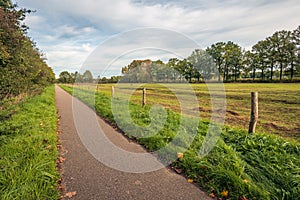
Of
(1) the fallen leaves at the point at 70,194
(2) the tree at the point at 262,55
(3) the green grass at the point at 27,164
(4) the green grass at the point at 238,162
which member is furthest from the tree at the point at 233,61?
(1) the fallen leaves at the point at 70,194

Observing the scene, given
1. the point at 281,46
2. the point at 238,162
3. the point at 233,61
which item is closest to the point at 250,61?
the point at 233,61

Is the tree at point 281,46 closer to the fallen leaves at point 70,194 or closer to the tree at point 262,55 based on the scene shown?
the tree at point 262,55

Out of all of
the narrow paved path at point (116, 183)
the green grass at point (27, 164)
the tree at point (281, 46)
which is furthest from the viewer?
the tree at point (281, 46)

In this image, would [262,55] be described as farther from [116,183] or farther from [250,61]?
[116,183]

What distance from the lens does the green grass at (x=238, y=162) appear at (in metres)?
2.76

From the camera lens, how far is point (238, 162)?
11.1ft

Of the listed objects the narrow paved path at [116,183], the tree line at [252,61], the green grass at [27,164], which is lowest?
the narrow paved path at [116,183]

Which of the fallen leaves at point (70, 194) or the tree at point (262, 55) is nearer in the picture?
the fallen leaves at point (70, 194)

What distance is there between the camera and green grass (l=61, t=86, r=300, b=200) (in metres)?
2.76

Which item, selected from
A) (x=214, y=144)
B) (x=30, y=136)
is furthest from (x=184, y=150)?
(x=30, y=136)

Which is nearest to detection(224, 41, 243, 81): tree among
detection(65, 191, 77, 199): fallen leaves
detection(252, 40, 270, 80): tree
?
detection(252, 40, 270, 80): tree

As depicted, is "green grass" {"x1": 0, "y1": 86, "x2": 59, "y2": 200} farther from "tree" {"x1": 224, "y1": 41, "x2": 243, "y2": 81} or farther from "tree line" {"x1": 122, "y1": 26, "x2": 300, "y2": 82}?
"tree" {"x1": 224, "y1": 41, "x2": 243, "y2": 81}

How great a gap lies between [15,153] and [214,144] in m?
4.33

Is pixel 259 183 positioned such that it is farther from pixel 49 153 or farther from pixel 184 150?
pixel 49 153
